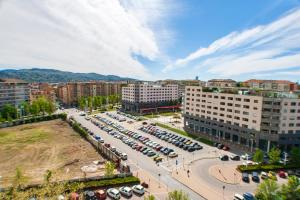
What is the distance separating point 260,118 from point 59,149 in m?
62.8

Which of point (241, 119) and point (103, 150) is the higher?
point (241, 119)

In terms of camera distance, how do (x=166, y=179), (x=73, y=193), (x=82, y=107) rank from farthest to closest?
1. (x=82, y=107)
2. (x=166, y=179)
3. (x=73, y=193)

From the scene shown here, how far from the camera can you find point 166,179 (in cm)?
4550

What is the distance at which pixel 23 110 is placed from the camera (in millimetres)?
125062

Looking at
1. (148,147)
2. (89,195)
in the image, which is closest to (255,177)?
(148,147)

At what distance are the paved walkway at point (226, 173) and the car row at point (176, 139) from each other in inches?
516

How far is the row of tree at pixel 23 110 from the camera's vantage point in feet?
362

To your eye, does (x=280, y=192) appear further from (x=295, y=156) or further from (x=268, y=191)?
(x=295, y=156)

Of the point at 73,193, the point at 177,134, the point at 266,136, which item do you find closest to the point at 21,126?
the point at 177,134

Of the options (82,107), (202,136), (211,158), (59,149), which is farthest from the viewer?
(82,107)

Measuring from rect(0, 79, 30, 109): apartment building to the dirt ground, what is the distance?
34768 mm

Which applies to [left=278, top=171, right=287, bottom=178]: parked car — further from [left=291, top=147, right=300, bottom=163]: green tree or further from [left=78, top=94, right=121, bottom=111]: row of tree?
[left=78, top=94, right=121, bottom=111]: row of tree

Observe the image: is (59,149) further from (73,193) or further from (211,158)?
(211,158)

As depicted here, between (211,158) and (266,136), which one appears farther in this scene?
(266,136)
